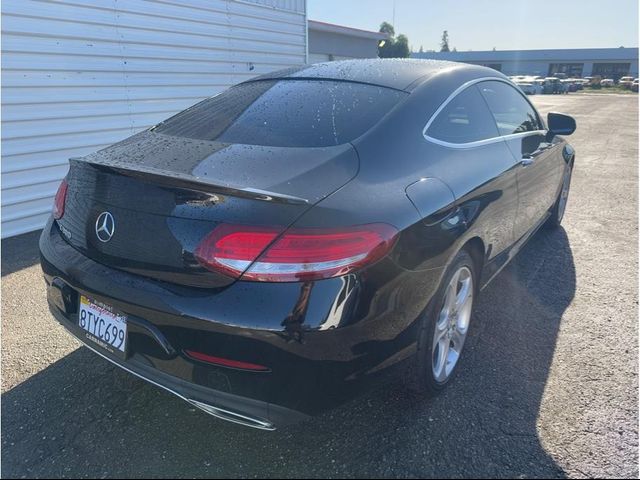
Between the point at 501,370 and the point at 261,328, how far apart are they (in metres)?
1.65

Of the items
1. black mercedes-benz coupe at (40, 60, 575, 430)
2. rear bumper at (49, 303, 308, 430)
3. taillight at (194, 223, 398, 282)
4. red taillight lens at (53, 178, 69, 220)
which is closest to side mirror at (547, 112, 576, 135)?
black mercedes-benz coupe at (40, 60, 575, 430)

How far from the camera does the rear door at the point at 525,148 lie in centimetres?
325

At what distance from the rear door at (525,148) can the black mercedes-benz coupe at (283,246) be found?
Answer: 2.10 ft

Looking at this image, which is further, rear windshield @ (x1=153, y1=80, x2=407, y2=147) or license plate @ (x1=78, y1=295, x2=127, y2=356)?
rear windshield @ (x1=153, y1=80, x2=407, y2=147)

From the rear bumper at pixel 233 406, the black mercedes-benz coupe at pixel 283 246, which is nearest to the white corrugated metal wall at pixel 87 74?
the black mercedes-benz coupe at pixel 283 246

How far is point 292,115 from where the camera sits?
96.6 inches

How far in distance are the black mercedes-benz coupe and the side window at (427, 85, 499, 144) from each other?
2 cm

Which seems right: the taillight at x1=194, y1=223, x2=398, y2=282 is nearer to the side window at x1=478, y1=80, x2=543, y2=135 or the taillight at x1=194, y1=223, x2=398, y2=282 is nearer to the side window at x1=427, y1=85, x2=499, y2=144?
the side window at x1=427, y1=85, x2=499, y2=144

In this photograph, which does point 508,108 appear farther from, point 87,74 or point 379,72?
point 87,74

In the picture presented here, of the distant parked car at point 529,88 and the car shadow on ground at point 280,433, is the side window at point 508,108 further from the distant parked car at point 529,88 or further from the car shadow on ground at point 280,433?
the distant parked car at point 529,88

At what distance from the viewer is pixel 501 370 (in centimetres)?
270

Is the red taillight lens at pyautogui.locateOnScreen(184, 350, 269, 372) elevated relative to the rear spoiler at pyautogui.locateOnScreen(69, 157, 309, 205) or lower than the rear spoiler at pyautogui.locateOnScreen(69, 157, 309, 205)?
lower

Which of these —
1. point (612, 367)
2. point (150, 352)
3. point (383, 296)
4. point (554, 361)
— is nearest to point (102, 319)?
point (150, 352)

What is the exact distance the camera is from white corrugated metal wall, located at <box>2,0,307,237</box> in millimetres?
4977
